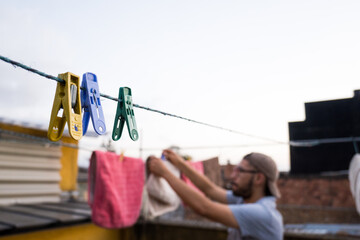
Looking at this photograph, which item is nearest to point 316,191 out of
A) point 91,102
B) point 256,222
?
point 256,222

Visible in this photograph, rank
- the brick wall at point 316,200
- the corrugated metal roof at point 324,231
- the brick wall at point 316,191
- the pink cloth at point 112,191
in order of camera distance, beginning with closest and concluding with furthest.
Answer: the pink cloth at point 112,191, the corrugated metal roof at point 324,231, the brick wall at point 316,200, the brick wall at point 316,191

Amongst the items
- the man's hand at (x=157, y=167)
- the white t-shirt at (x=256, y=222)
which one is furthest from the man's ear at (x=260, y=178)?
the man's hand at (x=157, y=167)

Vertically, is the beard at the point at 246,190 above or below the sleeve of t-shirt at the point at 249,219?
above

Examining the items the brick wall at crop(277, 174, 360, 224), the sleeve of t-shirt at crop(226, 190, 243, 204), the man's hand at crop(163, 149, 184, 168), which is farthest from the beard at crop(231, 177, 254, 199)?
the brick wall at crop(277, 174, 360, 224)

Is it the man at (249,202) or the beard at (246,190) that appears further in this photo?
the beard at (246,190)

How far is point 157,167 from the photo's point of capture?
273 centimetres

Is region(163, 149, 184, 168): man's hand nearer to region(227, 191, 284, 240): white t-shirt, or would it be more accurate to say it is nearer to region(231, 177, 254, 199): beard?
region(231, 177, 254, 199): beard

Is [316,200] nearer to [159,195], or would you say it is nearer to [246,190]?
[159,195]

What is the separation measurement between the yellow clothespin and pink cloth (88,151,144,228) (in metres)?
2.04

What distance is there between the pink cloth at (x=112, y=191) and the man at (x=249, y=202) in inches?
25.2

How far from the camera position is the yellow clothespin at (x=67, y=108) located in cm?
102

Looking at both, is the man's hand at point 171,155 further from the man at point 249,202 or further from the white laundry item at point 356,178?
the white laundry item at point 356,178

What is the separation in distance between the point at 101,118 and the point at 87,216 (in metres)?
3.07

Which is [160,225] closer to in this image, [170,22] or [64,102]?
[170,22]
